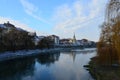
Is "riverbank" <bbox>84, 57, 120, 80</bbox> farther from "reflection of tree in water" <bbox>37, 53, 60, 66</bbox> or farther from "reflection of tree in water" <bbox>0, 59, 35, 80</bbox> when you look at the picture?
"reflection of tree in water" <bbox>37, 53, 60, 66</bbox>

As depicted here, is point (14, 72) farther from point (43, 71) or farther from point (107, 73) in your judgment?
point (107, 73)

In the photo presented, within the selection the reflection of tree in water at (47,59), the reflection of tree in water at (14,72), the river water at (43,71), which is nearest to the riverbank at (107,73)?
the river water at (43,71)

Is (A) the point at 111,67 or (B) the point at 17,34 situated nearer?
(A) the point at 111,67

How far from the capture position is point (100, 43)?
19.5 meters

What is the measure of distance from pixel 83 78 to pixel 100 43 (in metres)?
6.78

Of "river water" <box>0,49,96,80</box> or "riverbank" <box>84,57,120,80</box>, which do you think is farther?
"river water" <box>0,49,96,80</box>

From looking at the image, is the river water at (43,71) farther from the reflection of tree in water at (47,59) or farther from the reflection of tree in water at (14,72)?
the reflection of tree in water at (47,59)

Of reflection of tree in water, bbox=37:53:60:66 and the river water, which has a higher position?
reflection of tree in water, bbox=37:53:60:66

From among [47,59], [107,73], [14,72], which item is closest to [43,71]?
[14,72]

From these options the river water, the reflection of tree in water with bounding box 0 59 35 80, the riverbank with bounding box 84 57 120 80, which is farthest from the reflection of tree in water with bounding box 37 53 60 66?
the riverbank with bounding box 84 57 120 80

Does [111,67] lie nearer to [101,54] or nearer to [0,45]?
[101,54]

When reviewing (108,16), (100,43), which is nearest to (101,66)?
(100,43)

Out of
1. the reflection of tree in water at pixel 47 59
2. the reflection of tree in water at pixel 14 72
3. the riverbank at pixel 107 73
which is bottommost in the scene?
the reflection of tree in water at pixel 14 72

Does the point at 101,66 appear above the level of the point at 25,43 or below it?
below
